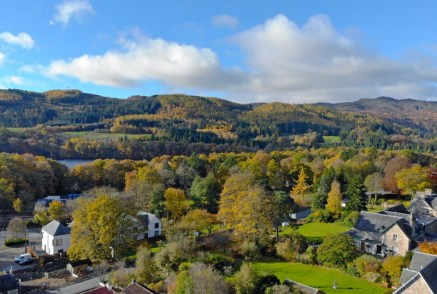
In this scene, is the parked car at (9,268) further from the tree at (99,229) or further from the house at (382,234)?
the house at (382,234)

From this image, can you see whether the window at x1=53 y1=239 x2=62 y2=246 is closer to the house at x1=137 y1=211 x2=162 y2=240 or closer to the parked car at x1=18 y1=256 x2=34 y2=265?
the parked car at x1=18 y1=256 x2=34 y2=265

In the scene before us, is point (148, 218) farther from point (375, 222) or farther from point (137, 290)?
point (375, 222)

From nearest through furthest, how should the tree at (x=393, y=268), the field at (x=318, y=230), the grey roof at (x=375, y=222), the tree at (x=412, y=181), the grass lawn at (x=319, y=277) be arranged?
the grass lawn at (x=319, y=277), the tree at (x=393, y=268), the grey roof at (x=375, y=222), the field at (x=318, y=230), the tree at (x=412, y=181)

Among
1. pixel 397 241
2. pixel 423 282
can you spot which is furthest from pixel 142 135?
pixel 423 282

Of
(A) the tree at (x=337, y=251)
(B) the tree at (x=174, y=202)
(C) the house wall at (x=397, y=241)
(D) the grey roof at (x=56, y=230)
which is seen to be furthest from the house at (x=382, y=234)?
(D) the grey roof at (x=56, y=230)

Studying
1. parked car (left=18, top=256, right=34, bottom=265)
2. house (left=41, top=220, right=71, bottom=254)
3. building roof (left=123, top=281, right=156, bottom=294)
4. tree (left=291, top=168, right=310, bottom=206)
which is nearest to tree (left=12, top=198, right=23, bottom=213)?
house (left=41, top=220, right=71, bottom=254)

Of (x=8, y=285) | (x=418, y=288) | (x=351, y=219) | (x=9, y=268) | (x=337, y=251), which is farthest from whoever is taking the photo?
(x=351, y=219)

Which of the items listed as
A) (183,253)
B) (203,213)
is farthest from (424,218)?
(183,253)
